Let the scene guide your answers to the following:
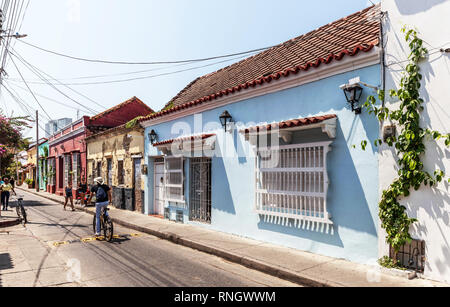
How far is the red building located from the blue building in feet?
30.6

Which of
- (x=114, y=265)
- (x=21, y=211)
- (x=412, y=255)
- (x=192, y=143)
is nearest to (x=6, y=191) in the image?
(x=21, y=211)

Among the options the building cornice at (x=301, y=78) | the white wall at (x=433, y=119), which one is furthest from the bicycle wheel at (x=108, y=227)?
the white wall at (x=433, y=119)

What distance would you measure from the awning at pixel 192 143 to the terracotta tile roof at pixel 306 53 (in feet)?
3.72

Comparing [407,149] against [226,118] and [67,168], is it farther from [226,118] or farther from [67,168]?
[67,168]

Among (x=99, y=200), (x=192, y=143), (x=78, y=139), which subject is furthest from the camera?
(x=78, y=139)

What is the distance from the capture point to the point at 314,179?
628 cm

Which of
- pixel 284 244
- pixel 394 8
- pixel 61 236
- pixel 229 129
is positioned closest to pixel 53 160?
pixel 61 236

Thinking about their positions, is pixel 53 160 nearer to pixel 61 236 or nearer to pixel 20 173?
pixel 61 236

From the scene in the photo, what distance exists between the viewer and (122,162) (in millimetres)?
15219

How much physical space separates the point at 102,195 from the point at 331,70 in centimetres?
666

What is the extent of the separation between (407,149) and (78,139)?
2039 centimetres

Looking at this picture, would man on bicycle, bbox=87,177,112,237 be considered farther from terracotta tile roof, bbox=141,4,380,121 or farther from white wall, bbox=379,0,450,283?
white wall, bbox=379,0,450,283

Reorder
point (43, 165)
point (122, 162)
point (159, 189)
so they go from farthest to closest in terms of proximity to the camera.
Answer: point (43, 165) → point (122, 162) → point (159, 189)

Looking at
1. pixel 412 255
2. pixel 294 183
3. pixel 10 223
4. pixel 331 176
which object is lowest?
pixel 10 223
